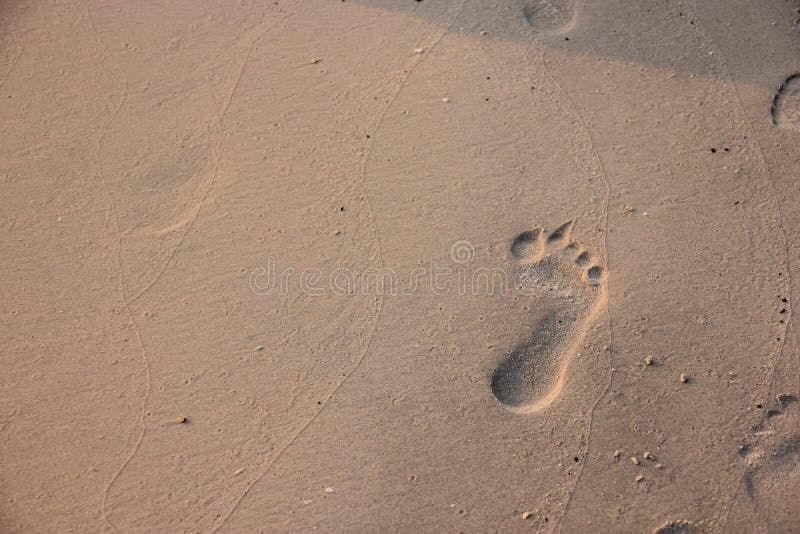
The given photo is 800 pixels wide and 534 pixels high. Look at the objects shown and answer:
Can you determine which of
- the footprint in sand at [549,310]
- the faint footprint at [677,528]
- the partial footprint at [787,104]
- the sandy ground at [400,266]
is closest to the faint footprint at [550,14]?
the sandy ground at [400,266]

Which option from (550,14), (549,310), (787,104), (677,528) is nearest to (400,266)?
(549,310)

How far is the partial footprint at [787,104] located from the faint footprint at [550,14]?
1.18m

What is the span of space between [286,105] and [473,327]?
160 centimetres

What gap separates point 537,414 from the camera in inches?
109

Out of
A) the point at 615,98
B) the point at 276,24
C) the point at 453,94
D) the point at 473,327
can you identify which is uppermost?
the point at 276,24

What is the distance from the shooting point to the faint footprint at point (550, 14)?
363cm

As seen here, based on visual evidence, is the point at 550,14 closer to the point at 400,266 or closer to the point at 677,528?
the point at 400,266

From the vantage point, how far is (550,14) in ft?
12.0

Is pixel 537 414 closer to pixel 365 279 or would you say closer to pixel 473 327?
pixel 473 327

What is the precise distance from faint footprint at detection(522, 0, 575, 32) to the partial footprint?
1181 mm

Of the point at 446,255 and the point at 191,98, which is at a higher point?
the point at 191,98

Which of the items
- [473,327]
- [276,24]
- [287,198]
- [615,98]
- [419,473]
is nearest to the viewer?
[419,473]

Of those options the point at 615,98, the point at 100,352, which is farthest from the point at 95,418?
the point at 615,98

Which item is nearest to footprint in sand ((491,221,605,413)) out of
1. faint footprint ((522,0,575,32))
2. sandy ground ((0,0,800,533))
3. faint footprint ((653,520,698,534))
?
sandy ground ((0,0,800,533))
